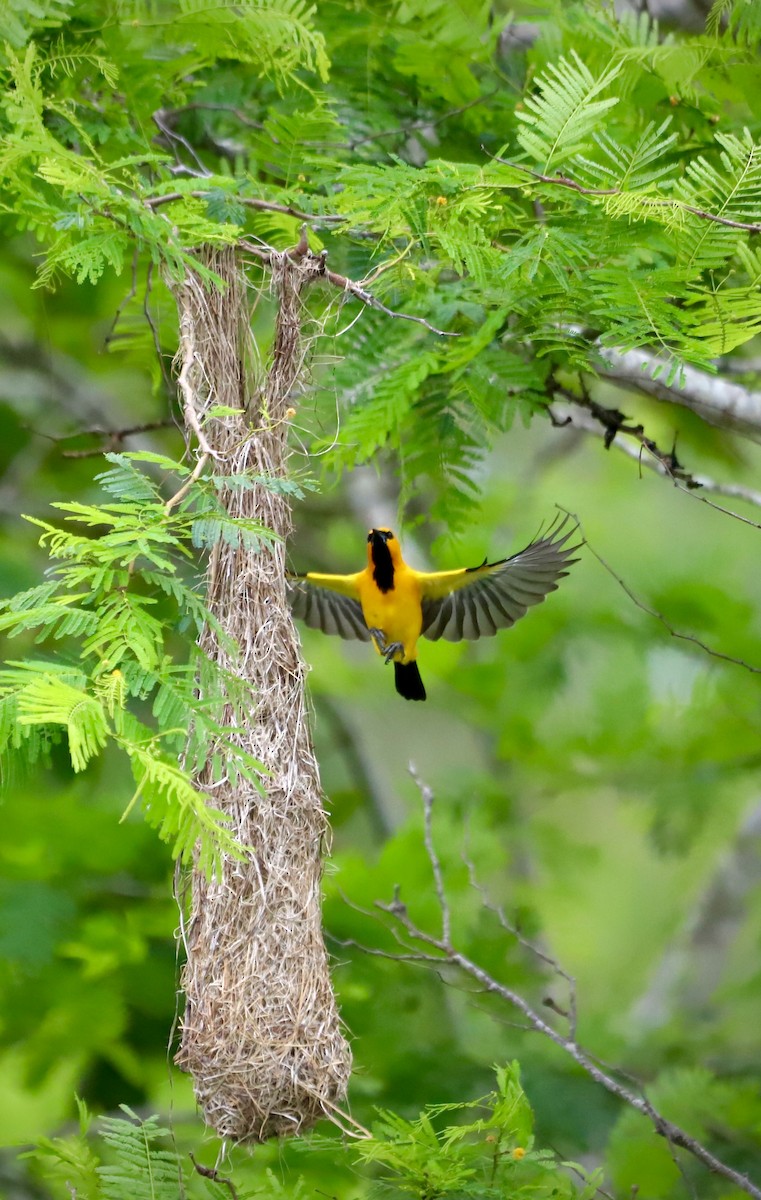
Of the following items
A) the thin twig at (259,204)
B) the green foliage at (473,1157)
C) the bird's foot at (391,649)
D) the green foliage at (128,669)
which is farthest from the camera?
the bird's foot at (391,649)

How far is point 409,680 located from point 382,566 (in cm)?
77

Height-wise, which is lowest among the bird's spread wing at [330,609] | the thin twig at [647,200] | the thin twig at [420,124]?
the bird's spread wing at [330,609]

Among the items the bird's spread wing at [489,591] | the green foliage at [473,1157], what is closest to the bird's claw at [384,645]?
the bird's spread wing at [489,591]

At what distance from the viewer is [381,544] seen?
3.91 metres

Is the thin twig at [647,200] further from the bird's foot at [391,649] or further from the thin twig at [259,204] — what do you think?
the bird's foot at [391,649]

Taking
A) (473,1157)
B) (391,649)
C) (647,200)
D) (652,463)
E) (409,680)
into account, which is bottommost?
(473,1157)

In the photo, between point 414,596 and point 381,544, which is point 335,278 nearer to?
point 381,544

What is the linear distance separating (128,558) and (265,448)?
3.05 feet

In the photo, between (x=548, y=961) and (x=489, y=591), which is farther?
(x=489, y=591)

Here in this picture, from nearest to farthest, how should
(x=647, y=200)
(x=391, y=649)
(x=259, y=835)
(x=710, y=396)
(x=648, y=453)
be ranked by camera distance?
1. (x=647, y=200)
2. (x=259, y=835)
3. (x=710, y=396)
4. (x=648, y=453)
5. (x=391, y=649)

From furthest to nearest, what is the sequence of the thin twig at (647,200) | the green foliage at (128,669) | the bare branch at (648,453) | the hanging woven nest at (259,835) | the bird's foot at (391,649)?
the bird's foot at (391,649) → the bare branch at (648,453) → the hanging woven nest at (259,835) → the thin twig at (647,200) → the green foliage at (128,669)

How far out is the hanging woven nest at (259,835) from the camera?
269cm

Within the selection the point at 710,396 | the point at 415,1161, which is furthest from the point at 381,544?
the point at 415,1161

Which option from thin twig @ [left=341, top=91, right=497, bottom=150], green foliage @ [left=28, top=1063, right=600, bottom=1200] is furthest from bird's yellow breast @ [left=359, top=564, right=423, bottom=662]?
green foliage @ [left=28, top=1063, right=600, bottom=1200]
